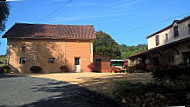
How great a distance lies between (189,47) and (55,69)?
52.0ft

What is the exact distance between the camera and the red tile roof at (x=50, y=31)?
22.8 metres

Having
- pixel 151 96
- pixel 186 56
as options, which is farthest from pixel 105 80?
pixel 186 56

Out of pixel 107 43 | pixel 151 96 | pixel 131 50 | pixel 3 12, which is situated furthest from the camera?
pixel 131 50

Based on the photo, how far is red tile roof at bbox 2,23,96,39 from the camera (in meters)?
22.8

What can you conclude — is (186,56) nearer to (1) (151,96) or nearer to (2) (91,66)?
(2) (91,66)

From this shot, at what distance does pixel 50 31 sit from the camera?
24797 mm

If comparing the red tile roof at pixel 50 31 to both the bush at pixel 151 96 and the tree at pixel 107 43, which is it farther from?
the tree at pixel 107 43

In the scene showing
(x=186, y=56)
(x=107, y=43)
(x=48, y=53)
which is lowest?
(x=186, y=56)

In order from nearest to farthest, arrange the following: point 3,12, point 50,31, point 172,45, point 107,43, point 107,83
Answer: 1. point 107,83
2. point 172,45
3. point 3,12
4. point 50,31
5. point 107,43

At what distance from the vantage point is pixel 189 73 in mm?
4570

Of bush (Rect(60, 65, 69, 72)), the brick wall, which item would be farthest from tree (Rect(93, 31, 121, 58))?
bush (Rect(60, 65, 69, 72))

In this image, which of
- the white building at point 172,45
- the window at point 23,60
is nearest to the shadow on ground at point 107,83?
the white building at point 172,45

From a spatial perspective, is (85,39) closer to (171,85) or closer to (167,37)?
(167,37)

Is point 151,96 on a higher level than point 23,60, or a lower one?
lower
